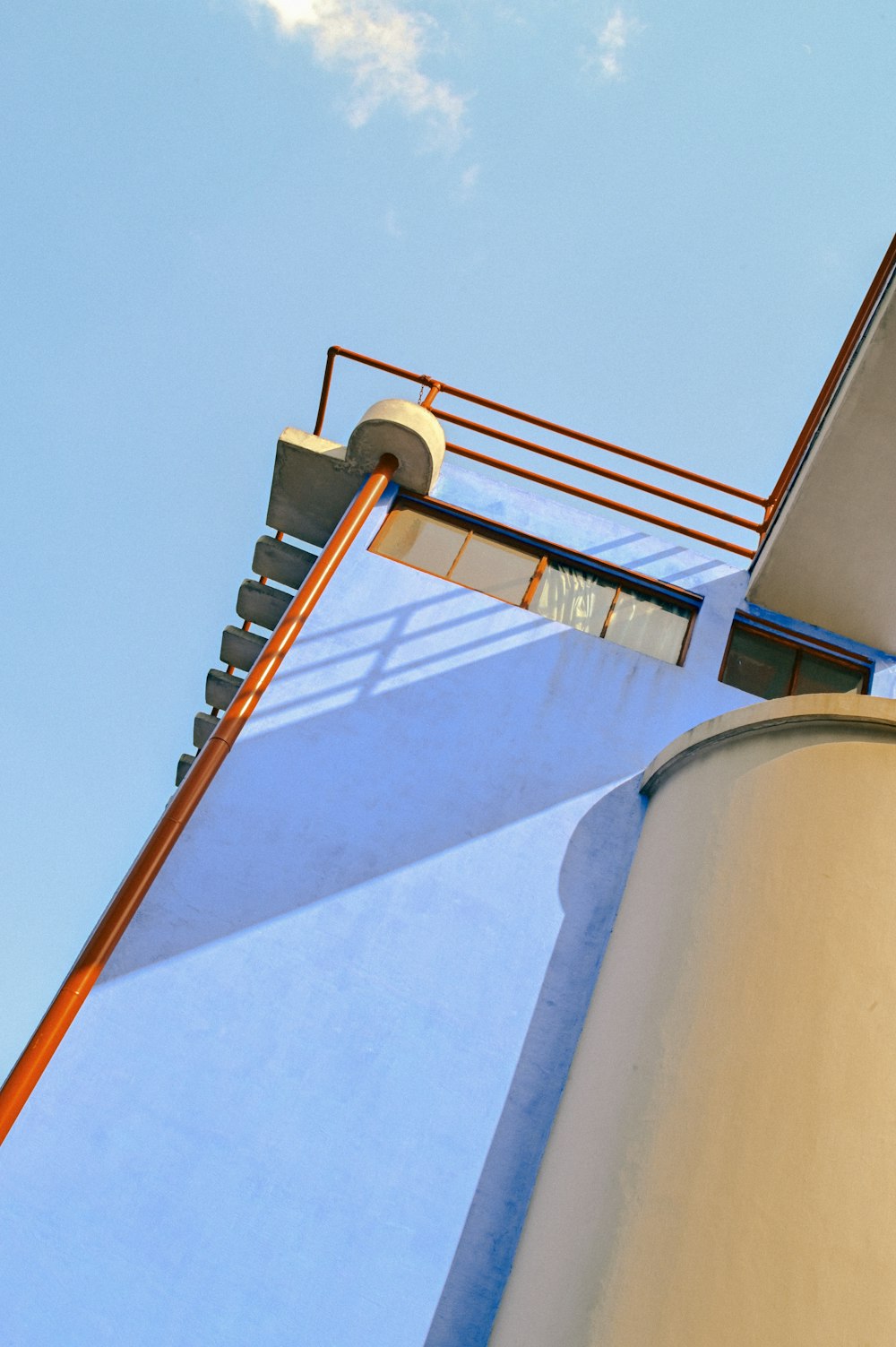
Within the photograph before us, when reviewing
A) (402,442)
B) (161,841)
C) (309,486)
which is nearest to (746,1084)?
(161,841)

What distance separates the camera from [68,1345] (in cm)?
504

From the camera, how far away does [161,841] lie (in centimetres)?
682

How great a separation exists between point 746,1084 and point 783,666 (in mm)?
5882

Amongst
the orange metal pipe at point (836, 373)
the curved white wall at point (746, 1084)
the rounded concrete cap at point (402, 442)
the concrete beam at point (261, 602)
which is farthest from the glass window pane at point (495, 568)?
the curved white wall at point (746, 1084)

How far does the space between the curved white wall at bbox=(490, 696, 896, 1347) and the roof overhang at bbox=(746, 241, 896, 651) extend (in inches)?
135

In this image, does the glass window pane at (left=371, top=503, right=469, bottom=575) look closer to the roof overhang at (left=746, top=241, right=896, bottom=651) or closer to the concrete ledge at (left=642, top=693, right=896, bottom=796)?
the roof overhang at (left=746, top=241, right=896, bottom=651)

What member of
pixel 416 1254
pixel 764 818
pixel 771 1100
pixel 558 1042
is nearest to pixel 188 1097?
pixel 416 1254

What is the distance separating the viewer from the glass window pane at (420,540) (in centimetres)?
933

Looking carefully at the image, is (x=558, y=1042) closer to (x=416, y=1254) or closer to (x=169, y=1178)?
(x=416, y=1254)

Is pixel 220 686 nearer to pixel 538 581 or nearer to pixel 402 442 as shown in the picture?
pixel 402 442

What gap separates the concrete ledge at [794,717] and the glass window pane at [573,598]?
9.47 ft

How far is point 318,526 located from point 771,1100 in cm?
767

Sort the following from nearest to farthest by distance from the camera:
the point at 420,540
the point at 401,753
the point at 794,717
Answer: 1. the point at 794,717
2. the point at 401,753
3. the point at 420,540

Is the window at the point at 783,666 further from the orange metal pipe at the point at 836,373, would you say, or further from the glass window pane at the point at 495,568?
the glass window pane at the point at 495,568
